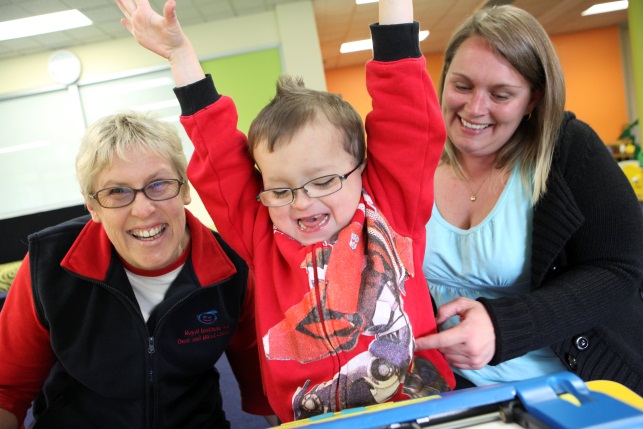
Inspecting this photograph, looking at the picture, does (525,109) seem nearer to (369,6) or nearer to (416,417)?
(416,417)

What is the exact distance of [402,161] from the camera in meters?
0.96

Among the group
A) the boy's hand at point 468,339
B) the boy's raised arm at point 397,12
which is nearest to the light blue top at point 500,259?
the boy's hand at point 468,339

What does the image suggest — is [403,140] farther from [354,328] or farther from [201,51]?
[201,51]

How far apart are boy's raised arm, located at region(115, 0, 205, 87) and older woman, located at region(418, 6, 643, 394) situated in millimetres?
680

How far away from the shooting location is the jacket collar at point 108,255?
1210 millimetres

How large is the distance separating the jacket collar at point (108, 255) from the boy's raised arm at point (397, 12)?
756 millimetres

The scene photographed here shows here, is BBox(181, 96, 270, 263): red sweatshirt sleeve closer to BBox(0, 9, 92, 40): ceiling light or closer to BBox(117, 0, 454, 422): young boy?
BBox(117, 0, 454, 422): young boy

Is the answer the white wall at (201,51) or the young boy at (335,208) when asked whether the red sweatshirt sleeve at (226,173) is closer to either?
the young boy at (335,208)

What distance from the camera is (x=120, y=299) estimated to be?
1217 mm

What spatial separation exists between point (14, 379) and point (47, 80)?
6343mm

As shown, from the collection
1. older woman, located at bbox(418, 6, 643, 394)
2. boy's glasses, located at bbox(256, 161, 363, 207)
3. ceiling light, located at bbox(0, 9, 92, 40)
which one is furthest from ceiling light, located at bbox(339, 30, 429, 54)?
boy's glasses, located at bbox(256, 161, 363, 207)

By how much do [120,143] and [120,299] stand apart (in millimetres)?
405

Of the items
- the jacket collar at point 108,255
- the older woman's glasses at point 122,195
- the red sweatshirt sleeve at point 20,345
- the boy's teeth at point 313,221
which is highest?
the older woman's glasses at point 122,195

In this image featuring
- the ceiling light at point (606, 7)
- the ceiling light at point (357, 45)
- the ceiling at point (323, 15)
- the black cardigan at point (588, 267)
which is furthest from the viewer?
the ceiling light at point (606, 7)
